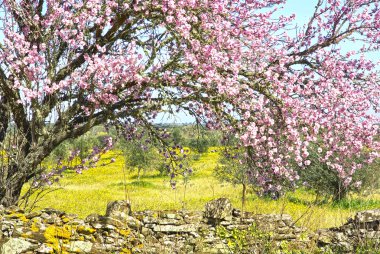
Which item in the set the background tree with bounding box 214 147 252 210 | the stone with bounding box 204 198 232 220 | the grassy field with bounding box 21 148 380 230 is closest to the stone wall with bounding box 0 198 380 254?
the stone with bounding box 204 198 232 220

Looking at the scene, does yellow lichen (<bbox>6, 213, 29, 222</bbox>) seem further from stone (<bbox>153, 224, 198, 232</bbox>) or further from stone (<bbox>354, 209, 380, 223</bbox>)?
stone (<bbox>354, 209, 380, 223</bbox>)

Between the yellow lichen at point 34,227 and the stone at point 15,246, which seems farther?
the yellow lichen at point 34,227

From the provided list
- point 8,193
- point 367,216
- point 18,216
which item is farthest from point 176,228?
point 367,216

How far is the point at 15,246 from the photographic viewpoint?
254 inches

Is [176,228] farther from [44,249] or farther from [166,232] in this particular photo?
[44,249]

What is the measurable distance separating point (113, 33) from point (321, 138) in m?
5.48

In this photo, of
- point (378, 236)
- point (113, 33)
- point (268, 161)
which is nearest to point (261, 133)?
point (268, 161)

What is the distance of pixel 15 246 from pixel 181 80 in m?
4.42

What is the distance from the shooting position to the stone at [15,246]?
250 inches

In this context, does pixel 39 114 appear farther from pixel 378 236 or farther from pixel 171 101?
pixel 378 236

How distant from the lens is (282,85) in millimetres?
8352

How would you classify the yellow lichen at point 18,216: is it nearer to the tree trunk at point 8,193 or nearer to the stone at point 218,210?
the tree trunk at point 8,193

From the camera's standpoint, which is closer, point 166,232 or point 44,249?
point 44,249

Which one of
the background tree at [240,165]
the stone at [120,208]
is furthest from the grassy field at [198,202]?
the background tree at [240,165]
